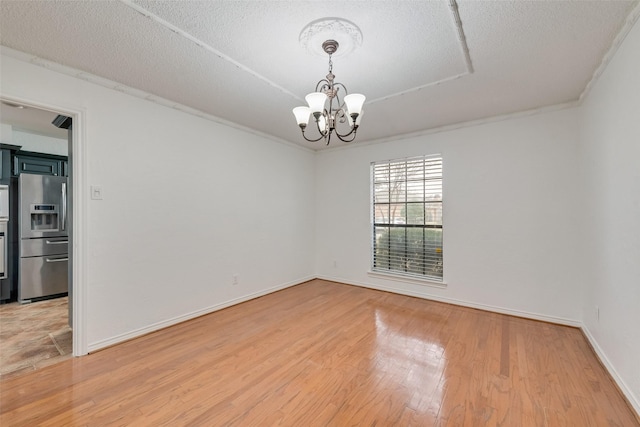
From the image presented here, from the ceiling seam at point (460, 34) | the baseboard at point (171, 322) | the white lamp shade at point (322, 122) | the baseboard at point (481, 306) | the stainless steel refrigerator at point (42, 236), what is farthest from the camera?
the stainless steel refrigerator at point (42, 236)

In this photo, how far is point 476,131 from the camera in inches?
141

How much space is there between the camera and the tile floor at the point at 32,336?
2.27m

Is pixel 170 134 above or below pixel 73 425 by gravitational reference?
above

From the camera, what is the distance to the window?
13.0 ft

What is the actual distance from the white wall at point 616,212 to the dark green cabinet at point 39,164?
6.44 meters

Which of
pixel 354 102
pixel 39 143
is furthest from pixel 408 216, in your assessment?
pixel 39 143

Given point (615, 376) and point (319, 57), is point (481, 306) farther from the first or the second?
point (319, 57)

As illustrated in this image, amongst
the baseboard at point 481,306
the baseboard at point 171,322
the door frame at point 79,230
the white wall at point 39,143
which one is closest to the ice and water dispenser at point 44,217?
the white wall at point 39,143

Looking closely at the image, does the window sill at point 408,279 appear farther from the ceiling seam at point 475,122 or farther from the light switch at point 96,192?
the light switch at point 96,192

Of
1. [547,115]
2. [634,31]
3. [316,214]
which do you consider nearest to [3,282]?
[316,214]

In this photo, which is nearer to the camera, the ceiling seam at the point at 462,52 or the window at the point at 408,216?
the ceiling seam at the point at 462,52

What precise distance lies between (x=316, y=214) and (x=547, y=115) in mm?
3541

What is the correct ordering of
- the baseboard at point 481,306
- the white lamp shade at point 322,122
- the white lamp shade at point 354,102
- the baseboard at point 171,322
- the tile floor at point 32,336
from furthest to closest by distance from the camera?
the baseboard at point 481,306
the baseboard at point 171,322
the tile floor at point 32,336
the white lamp shade at point 322,122
the white lamp shade at point 354,102

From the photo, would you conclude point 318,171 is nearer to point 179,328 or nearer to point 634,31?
point 179,328
